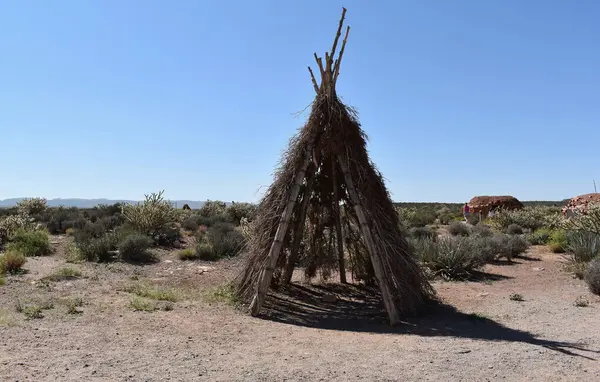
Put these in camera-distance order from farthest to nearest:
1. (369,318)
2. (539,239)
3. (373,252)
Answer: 1. (539,239)
2. (369,318)
3. (373,252)

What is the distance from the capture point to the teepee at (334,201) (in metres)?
7.48

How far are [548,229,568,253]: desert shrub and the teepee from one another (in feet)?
25.4

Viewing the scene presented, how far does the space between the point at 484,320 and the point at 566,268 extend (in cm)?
536

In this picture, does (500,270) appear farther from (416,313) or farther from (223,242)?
(223,242)

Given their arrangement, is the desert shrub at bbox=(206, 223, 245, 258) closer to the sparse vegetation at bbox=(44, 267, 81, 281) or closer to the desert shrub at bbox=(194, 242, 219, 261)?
the desert shrub at bbox=(194, 242, 219, 261)

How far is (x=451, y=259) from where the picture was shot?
10.9 m

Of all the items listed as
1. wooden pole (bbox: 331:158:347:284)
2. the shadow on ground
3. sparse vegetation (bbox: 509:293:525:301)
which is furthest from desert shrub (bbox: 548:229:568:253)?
the shadow on ground

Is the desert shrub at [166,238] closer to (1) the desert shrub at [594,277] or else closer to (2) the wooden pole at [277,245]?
(2) the wooden pole at [277,245]

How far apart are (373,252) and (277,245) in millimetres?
1421

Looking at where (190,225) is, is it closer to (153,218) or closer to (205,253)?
(153,218)

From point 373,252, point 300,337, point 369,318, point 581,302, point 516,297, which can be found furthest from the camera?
point 516,297

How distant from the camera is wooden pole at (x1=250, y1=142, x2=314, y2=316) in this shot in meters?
7.40

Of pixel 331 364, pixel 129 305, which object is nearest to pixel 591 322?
pixel 331 364

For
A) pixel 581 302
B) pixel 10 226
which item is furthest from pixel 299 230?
pixel 10 226
